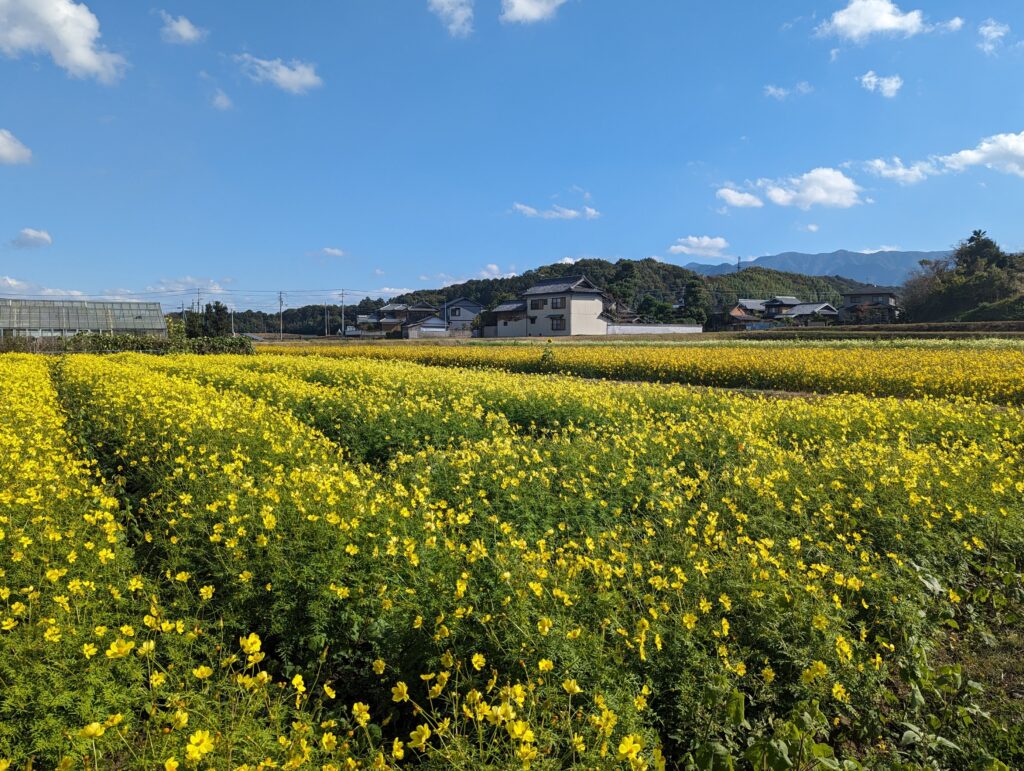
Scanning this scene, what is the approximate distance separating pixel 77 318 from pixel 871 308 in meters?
72.4

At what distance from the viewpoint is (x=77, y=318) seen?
39594 mm

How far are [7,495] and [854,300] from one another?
78421 millimetres

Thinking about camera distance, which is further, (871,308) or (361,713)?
(871,308)

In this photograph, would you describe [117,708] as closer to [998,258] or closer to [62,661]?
[62,661]

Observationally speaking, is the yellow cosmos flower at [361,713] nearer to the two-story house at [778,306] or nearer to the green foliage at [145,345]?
the green foliage at [145,345]

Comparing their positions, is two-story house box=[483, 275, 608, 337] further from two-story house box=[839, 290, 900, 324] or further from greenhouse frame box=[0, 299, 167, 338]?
greenhouse frame box=[0, 299, 167, 338]

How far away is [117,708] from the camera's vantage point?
2.41 m

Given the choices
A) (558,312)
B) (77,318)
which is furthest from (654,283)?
(77,318)

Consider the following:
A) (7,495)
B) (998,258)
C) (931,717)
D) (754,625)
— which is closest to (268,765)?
(754,625)

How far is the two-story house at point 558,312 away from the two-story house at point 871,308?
28032 mm

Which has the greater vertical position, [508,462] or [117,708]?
[508,462]

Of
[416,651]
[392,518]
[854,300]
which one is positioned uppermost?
[854,300]

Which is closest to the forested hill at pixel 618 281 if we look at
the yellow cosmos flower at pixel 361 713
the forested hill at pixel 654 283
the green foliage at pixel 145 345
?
the forested hill at pixel 654 283

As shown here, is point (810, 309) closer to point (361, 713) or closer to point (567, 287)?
point (567, 287)
